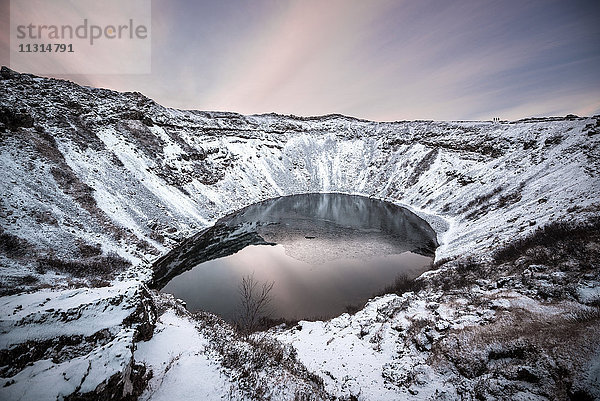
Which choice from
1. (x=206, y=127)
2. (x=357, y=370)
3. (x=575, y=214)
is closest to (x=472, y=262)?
(x=575, y=214)

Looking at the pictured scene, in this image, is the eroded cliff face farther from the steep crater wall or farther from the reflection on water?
the reflection on water

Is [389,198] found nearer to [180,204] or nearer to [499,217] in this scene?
[499,217]

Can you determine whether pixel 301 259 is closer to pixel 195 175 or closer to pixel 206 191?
pixel 206 191

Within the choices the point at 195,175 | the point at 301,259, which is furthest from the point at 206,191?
the point at 301,259

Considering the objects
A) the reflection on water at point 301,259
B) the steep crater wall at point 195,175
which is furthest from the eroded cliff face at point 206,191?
the reflection on water at point 301,259

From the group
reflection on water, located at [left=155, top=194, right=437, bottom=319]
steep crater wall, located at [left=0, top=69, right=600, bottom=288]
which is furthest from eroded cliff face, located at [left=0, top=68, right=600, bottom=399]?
reflection on water, located at [left=155, top=194, right=437, bottom=319]

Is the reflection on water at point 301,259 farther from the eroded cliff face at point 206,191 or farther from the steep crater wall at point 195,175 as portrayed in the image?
the steep crater wall at point 195,175
